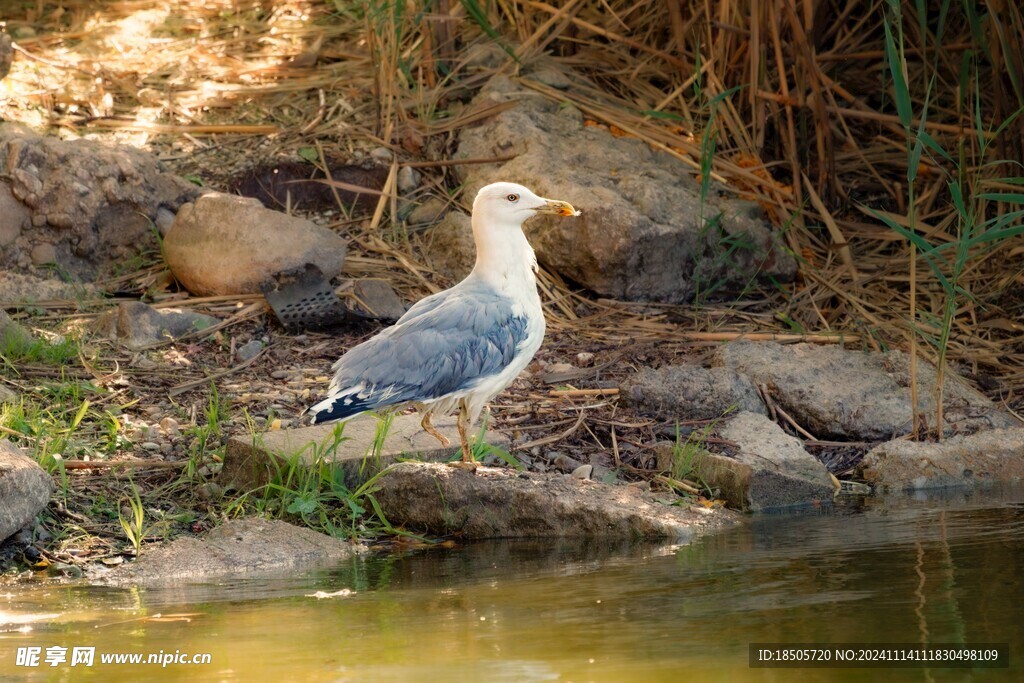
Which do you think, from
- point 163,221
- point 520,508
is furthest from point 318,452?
point 163,221

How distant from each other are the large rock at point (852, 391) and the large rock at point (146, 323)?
102 inches

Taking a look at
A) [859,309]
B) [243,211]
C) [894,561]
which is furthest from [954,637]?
[243,211]

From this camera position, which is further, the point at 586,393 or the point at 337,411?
the point at 586,393

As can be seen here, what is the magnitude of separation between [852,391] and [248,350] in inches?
112

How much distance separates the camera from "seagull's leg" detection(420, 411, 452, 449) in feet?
16.8

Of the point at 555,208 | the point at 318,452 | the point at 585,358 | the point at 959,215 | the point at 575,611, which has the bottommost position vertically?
the point at 585,358

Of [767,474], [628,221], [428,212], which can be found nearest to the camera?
[767,474]

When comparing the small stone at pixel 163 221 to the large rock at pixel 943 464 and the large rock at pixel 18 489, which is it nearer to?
the large rock at pixel 18 489

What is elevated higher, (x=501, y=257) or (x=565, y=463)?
(x=501, y=257)

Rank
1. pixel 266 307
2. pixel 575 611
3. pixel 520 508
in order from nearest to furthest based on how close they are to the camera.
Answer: pixel 575 611 < pixel 520 508 < pixel 266 307

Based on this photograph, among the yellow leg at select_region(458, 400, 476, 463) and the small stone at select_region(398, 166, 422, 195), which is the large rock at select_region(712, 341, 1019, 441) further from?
the small stone at select_region(398, 166, 422, 195)

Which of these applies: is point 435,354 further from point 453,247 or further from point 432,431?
point 453,247

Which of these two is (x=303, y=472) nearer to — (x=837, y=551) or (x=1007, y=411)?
(x=837, y=551)

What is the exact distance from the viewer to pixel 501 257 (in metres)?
5.23
